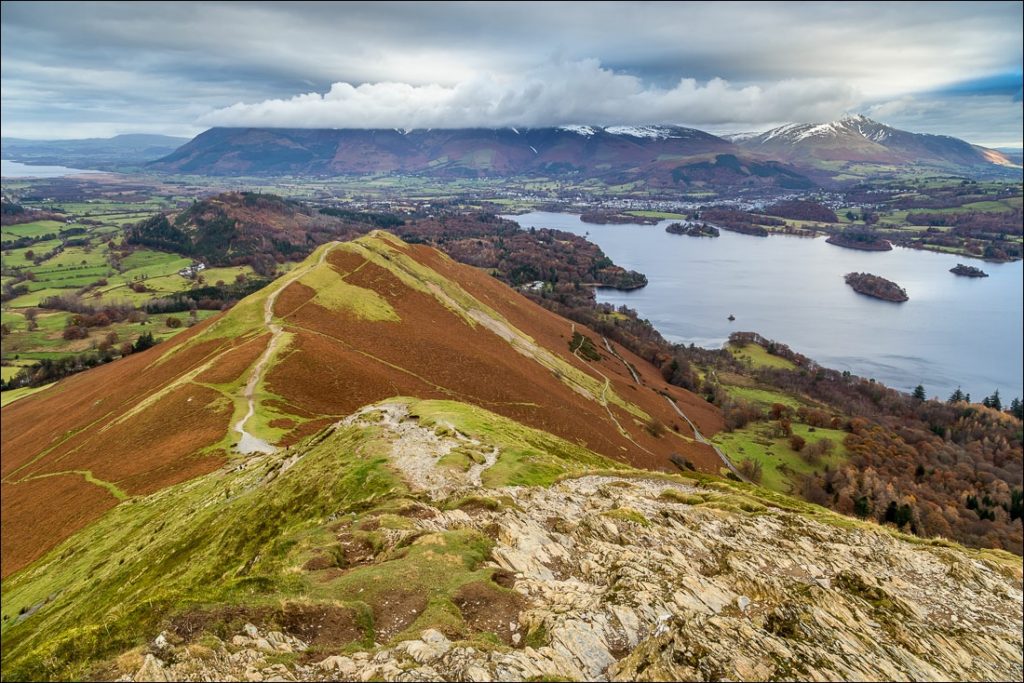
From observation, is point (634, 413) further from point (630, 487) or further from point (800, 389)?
point (800, 389)

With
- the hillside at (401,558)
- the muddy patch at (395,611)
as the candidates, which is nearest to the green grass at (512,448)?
the hillside at (401,558)

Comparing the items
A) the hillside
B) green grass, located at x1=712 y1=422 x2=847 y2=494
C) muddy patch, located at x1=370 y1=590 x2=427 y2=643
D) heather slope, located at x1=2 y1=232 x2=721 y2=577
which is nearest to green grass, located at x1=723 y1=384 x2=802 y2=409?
green grass, located at x1=712 y1=422 x2=847 y2=494

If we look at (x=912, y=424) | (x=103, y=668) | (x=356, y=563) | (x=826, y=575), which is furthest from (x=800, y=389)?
(x=103, y=668)

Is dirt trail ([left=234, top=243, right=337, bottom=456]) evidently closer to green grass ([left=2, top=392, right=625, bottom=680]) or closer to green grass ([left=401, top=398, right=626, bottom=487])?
green grass ([left=2, top=392, right=625, bottom=680])

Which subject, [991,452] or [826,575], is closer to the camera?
[826,575]

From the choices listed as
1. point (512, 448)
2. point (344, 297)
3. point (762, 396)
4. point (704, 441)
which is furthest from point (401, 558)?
point (762, 396)

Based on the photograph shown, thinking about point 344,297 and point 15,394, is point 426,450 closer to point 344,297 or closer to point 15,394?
point 344,297
